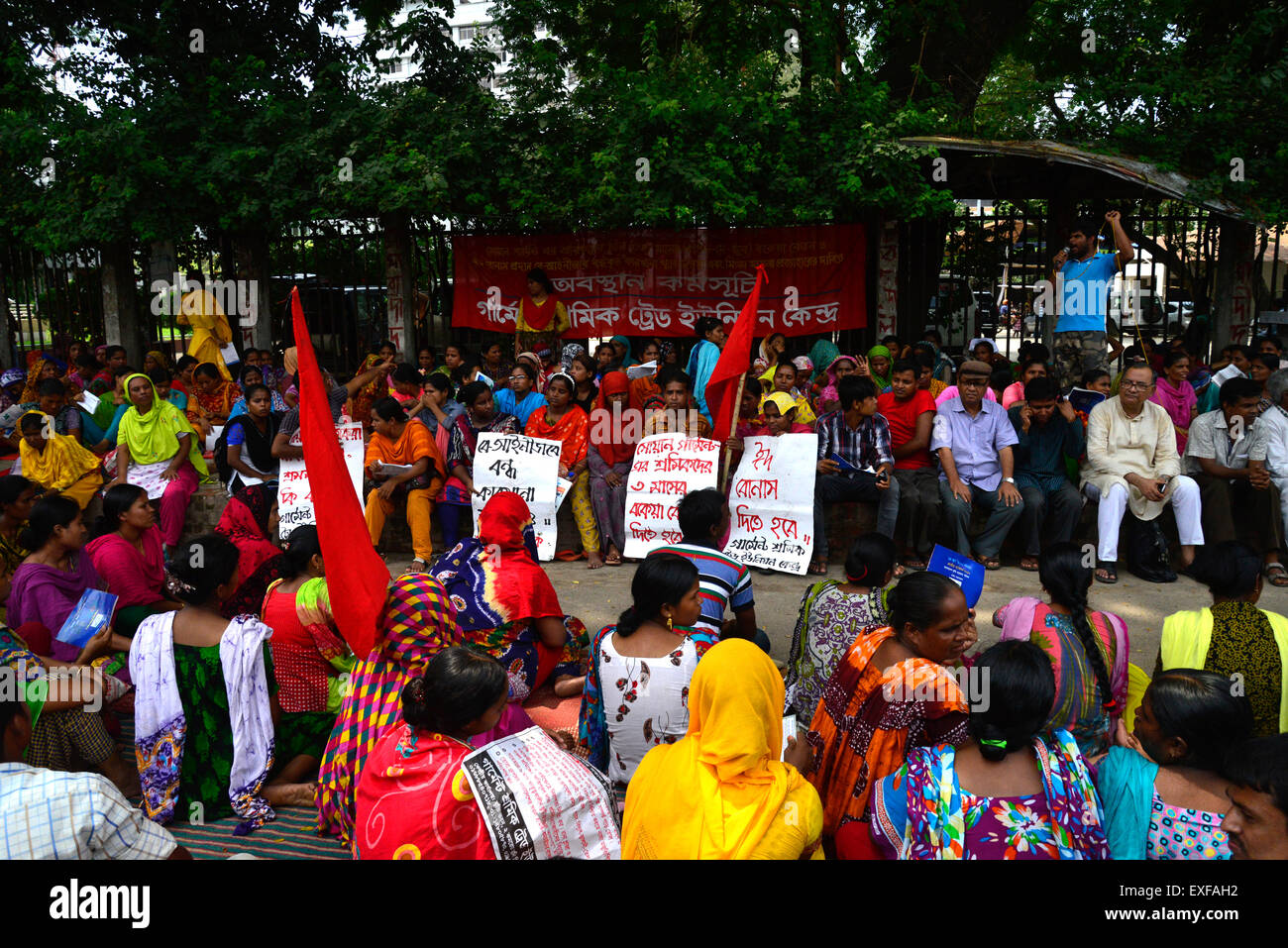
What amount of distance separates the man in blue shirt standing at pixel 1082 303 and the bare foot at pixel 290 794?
7717mm

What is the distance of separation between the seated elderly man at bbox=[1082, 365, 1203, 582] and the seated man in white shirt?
260 inches

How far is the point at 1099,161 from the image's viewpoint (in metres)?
9.49

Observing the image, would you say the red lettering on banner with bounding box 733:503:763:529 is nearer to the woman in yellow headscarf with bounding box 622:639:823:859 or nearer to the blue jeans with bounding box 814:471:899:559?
the blue jeans with bounding box 814:471:899:559

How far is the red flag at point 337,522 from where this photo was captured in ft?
12.3

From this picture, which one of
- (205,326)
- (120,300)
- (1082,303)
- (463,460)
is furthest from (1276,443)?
(120,300)

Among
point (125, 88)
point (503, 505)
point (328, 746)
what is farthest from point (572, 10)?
point (328, 746)

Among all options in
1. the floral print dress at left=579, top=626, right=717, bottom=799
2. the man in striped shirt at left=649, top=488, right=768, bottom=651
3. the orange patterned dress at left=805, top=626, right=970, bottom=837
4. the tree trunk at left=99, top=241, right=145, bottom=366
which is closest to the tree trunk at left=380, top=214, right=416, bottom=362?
the tree trunk at left=99, top=241, right=145, bottom=366

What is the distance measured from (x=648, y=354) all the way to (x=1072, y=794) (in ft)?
25.8

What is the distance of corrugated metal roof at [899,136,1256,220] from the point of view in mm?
9406

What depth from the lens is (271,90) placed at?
37.1 feet

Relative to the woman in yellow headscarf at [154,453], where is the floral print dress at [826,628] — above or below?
below

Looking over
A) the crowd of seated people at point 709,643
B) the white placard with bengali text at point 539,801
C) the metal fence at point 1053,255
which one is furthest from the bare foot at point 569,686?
the metal fence at point 1053,255

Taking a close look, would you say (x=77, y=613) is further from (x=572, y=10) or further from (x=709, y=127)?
(x=572, y=10)
